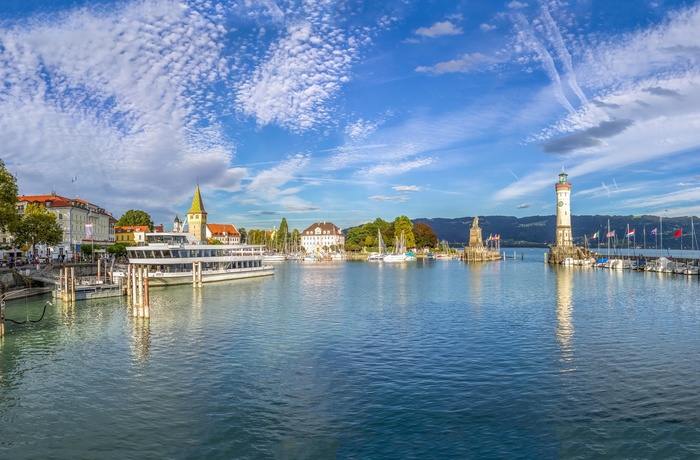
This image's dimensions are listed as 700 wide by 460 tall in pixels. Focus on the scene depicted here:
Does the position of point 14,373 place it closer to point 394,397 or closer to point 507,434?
point 394,397

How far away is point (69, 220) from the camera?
329 feet

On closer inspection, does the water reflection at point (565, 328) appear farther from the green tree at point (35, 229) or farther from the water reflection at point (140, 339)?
the green tree at point (35, 229)

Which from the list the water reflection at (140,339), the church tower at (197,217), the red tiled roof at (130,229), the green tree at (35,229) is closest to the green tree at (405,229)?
the church tower at (197,217)

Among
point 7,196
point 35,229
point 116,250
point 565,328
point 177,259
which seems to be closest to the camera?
point 565,328

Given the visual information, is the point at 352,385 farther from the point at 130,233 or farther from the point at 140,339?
the point at 130,233

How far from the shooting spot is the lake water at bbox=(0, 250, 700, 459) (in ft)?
55.7

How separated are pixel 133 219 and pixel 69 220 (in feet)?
178

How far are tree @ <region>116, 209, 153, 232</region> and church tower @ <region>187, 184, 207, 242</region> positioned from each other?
576 inches

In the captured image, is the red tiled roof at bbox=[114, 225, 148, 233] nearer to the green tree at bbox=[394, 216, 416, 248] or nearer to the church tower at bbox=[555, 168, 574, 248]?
the green tree at bbox=[394, 216, 416, 248]

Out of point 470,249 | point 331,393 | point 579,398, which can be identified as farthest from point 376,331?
point 470,249

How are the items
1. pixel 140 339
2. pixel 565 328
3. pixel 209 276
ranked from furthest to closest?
pixel 209 276 < pixel 565 328 < pixel 140 339

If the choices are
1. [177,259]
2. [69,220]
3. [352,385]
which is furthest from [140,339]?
[69,220]

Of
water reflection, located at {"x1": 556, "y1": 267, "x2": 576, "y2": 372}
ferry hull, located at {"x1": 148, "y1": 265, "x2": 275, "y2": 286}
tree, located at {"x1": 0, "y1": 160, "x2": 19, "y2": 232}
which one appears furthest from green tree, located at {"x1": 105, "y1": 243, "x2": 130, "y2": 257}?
water reflection, located at {"x1": 556, "y1": 267, "x2": 576, "y2": 372}

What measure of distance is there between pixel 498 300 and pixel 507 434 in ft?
131
